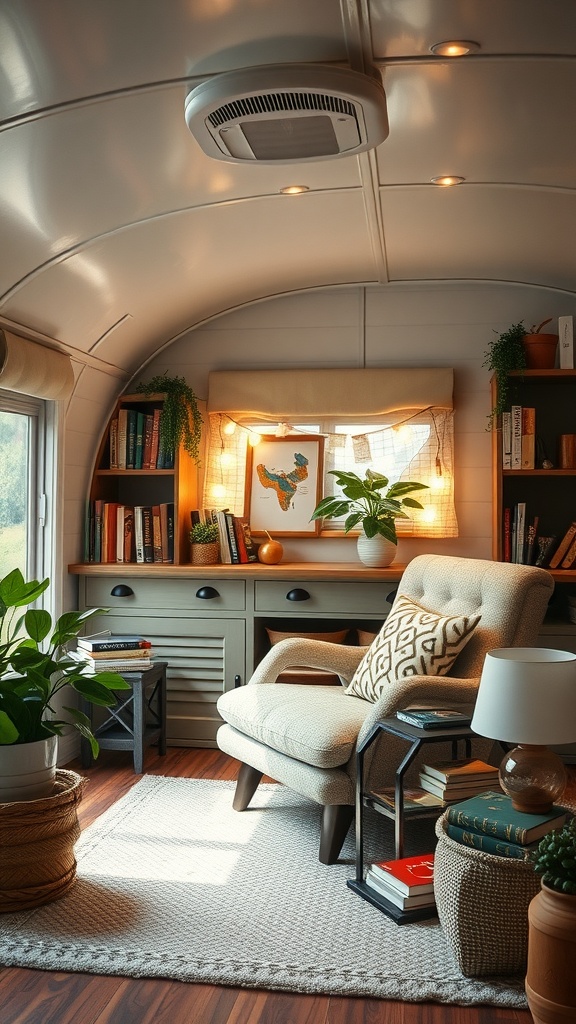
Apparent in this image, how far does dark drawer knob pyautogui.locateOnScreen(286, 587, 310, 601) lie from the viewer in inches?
173

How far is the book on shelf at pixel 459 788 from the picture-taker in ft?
9.30

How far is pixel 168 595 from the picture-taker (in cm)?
456

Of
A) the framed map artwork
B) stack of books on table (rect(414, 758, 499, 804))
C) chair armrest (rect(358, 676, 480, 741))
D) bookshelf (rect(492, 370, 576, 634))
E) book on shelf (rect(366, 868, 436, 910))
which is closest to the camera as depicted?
book on shelf (rect(366, 868, 436, 910))

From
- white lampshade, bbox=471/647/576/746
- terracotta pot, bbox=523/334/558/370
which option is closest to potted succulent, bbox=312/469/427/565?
terracotta pot, bbox=523/334/558/370

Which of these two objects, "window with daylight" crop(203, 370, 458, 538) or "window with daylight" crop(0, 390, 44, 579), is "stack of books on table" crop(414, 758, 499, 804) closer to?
"window with daylight" crop(203, 370, 458, 538)

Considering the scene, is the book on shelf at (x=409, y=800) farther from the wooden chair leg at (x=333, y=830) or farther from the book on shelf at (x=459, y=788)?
the wooden chair leg at (x=333, y=830)

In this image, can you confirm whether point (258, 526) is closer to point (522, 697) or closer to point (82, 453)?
point (82, 453)

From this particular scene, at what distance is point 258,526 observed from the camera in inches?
196

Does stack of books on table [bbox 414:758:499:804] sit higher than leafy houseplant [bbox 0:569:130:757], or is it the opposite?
leafy houseplant [bbox 0:569:130:757]

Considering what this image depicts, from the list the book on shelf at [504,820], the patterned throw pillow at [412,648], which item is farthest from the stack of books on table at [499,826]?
the patterned throw pillow at [412,648]

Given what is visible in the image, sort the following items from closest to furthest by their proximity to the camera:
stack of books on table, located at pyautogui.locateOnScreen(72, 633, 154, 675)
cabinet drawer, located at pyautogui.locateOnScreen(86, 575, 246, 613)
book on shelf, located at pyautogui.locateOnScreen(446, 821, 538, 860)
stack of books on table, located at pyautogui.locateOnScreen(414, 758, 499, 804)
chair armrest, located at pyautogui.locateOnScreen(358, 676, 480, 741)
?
book on shelf, located at pyautogui.locateOnScreen(446, 821, 538, 860)
stack of books on table, located at pyautogui.locateOnScreen(414, 758, 499, 804)
chair armrest, located at pyautogui.locateOnScreen(358, 676, 480, 741)
stack of books on table, located at pyautogui.locateOnScreen(72, 633, 154, 675)
cabinet drawer, located at pyautogui.locateOnScreen(86, 575, 246, 613)

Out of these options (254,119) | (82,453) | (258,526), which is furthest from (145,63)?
(258,526)

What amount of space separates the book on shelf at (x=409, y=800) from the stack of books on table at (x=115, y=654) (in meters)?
1.54

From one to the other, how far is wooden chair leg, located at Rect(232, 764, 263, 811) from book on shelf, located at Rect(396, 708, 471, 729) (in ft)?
2.90
